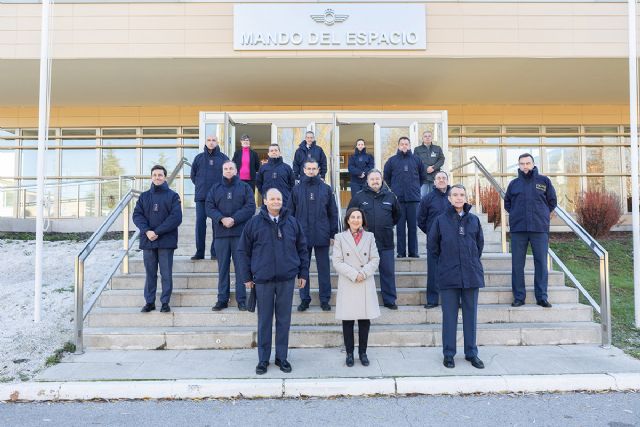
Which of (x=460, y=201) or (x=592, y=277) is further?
(x=592, y=277)

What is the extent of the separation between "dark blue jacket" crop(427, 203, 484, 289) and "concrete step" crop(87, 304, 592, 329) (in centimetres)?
119

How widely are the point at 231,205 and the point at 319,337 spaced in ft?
6.53

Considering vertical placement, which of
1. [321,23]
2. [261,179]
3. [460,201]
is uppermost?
[321,23]

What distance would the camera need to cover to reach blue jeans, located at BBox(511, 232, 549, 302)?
19.2 feet

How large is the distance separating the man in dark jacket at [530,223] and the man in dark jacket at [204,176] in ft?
14.0

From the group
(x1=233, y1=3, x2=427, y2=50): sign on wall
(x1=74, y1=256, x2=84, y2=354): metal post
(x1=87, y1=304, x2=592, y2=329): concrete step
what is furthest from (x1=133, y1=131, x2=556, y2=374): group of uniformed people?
(x1=233, y1=3, x2=427, y2=50): sign on wall

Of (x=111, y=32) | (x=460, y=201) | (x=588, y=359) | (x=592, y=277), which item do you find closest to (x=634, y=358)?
(x=588, y=359)

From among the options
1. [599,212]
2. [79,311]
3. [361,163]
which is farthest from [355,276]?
[599,212]

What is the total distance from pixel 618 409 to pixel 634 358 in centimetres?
139

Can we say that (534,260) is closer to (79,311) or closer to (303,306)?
(303,306)

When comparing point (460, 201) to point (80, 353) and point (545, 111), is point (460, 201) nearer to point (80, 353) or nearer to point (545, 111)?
point (80, 353)

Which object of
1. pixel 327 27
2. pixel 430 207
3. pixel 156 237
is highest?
pixel 327 27

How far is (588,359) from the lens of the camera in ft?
16.2

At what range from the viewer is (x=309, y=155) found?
8.27 m
